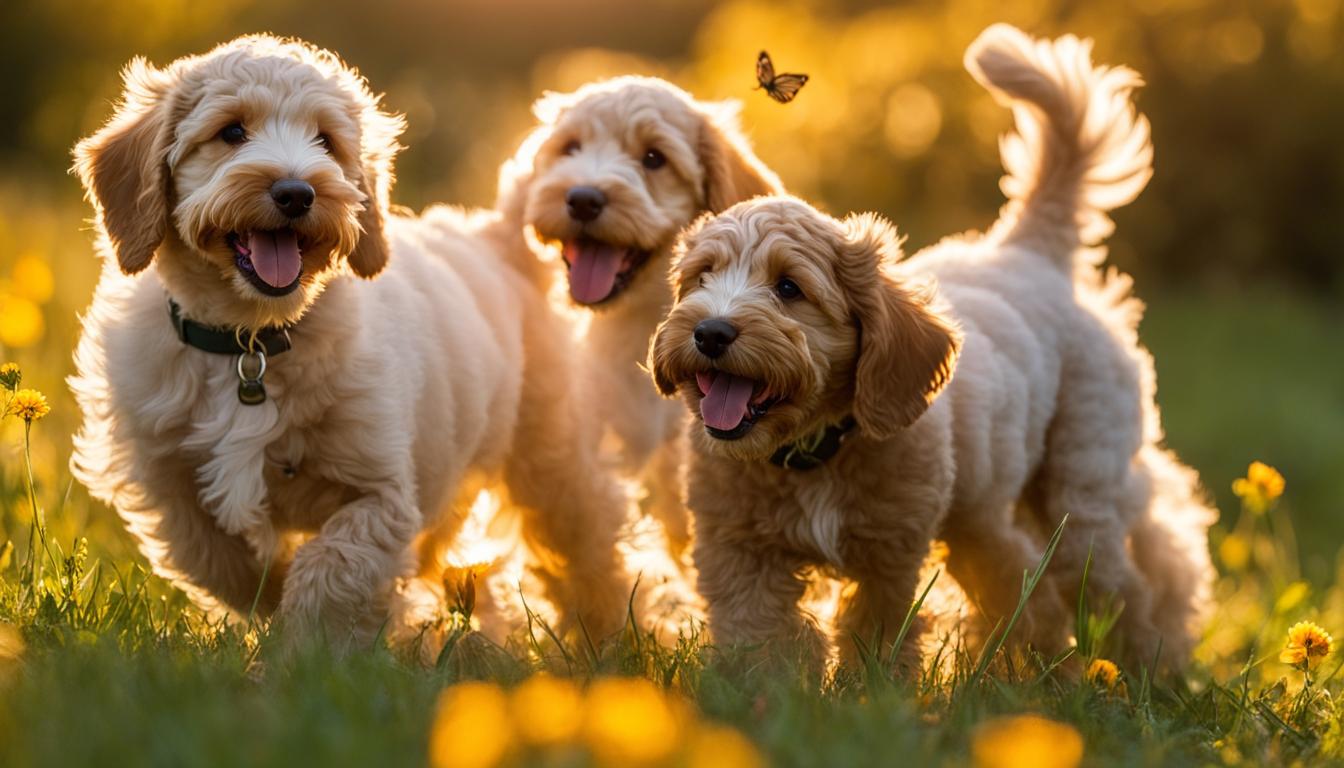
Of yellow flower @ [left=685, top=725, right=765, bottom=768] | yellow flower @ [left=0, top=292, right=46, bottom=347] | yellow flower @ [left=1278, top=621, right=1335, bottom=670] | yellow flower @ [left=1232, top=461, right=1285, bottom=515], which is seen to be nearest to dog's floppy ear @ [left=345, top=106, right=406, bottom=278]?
yellow flower @ [left=0, top=292, right=46, bottom=347]

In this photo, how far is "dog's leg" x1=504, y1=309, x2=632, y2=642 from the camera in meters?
6.37

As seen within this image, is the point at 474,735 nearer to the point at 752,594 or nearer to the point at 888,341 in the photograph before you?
the point at 752,594

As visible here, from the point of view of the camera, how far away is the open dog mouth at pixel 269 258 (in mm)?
4605

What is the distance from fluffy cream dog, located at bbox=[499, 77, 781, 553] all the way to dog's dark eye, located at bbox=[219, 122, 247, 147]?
1.71 meters

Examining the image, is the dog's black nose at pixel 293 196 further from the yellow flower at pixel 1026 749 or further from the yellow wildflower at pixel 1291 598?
the yellow wildflower at pixel 1291 598

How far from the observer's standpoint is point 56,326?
32.5ft

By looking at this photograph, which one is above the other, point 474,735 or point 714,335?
point 714,335

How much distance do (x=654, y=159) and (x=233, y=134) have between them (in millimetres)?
2231

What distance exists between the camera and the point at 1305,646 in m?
4.78

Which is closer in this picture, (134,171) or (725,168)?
(134,171)

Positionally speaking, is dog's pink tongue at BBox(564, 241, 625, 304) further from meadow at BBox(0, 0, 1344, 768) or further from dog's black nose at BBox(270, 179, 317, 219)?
dog's black nose at BBox(270, 179, 317, 219)

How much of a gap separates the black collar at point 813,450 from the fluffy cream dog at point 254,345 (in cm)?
120

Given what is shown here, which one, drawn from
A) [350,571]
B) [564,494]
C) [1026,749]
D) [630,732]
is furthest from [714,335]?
[1026,749]

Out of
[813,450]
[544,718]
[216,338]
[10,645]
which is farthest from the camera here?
[813,450]
